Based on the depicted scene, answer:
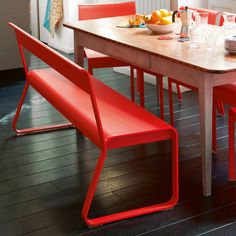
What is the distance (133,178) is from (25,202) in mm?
613

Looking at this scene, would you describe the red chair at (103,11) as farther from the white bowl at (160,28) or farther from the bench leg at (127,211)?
the bench leg at (127,211)

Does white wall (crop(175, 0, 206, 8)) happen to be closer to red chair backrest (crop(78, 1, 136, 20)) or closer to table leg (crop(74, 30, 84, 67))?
red chair backrest (crop(78, 1, 136, 20))

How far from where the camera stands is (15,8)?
516 cm

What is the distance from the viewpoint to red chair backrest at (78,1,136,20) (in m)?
4.46

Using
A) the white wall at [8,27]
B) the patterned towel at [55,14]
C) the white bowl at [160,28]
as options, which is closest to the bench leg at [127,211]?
the white bowl at [160,28]

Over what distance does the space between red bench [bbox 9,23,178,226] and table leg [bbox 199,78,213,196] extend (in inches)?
8.0

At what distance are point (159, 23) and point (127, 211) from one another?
3.96ft

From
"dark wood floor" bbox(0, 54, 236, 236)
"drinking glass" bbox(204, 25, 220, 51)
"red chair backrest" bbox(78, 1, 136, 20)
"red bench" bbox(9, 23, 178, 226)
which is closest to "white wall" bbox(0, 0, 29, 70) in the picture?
"red chair backrest" bbox(78, 1, 136, 20)

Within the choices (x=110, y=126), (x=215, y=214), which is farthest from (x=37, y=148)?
(x=215, y=214)

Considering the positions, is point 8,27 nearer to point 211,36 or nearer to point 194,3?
point 194,3

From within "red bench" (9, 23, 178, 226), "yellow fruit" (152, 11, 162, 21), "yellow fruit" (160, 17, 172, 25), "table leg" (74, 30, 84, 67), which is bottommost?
"red bench" (9, 23, 178, 226)

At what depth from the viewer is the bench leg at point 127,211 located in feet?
8.96

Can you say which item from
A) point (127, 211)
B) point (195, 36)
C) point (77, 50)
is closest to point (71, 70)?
point (127, 211)

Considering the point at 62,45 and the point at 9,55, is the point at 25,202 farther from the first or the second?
the point at 62,45
